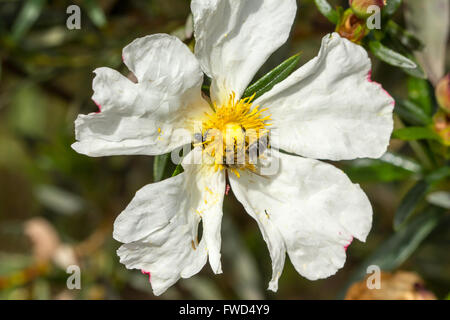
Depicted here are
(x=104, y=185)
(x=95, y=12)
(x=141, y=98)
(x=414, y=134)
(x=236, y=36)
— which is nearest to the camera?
(x=141, y=98)

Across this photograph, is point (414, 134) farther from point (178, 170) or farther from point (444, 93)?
point (178, 170)

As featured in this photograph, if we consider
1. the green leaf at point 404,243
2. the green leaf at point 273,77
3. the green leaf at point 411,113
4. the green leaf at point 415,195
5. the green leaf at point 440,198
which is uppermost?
the green leaf at point 273,77

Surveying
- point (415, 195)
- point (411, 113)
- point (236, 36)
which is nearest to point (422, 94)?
point (411, 113)

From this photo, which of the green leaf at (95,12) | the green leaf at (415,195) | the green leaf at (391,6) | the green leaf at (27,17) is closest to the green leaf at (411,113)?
the green leaf at (415,195)

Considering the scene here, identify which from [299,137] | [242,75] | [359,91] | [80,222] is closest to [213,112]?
[242,75]

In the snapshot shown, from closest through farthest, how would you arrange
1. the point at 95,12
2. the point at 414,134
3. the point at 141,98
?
the point at 141,98 < the point at 414,134 < the point at 95,12

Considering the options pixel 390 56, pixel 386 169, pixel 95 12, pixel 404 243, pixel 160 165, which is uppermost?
pixel 95 12

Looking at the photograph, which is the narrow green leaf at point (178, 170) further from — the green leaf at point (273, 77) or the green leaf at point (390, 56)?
the green leaf at point (390, 56)
